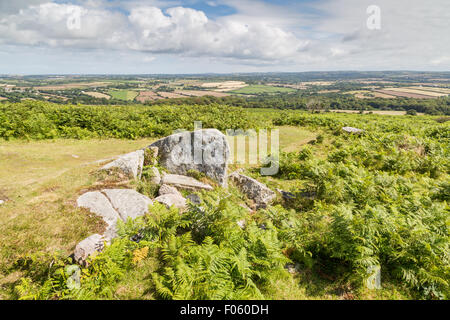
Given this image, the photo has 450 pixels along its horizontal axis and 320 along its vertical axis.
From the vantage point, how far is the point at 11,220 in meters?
6.63

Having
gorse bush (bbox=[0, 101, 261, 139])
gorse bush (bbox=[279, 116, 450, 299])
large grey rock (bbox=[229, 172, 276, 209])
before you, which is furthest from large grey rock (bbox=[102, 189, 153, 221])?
gorse bush (bbox=[0, 101, 261, 139])

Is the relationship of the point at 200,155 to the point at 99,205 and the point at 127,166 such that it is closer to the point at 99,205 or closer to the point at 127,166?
the point at 127,166

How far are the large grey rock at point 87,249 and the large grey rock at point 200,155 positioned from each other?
5581mm

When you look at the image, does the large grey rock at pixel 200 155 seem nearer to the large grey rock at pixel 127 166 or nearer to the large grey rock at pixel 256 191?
the large grey rock at pixel 256 191

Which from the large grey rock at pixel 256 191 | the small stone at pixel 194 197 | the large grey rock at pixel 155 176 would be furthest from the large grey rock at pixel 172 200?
the large grey rock at pixel 256 191

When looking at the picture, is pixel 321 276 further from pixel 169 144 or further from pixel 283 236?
pixel 169 144

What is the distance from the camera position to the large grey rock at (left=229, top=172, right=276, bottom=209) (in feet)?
32.9

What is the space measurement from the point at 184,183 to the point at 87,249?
479 cm

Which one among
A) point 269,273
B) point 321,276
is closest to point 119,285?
point 269,273

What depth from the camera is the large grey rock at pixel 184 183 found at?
9805 mm

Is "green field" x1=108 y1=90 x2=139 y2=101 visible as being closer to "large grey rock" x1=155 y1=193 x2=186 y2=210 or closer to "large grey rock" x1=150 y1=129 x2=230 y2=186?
"large grey rock" x1=150 y1=129 x2=230 y2=186

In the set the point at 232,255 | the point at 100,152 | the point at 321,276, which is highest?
the point at 100,152

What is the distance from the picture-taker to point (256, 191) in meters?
10.4

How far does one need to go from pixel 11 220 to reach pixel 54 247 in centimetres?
188
